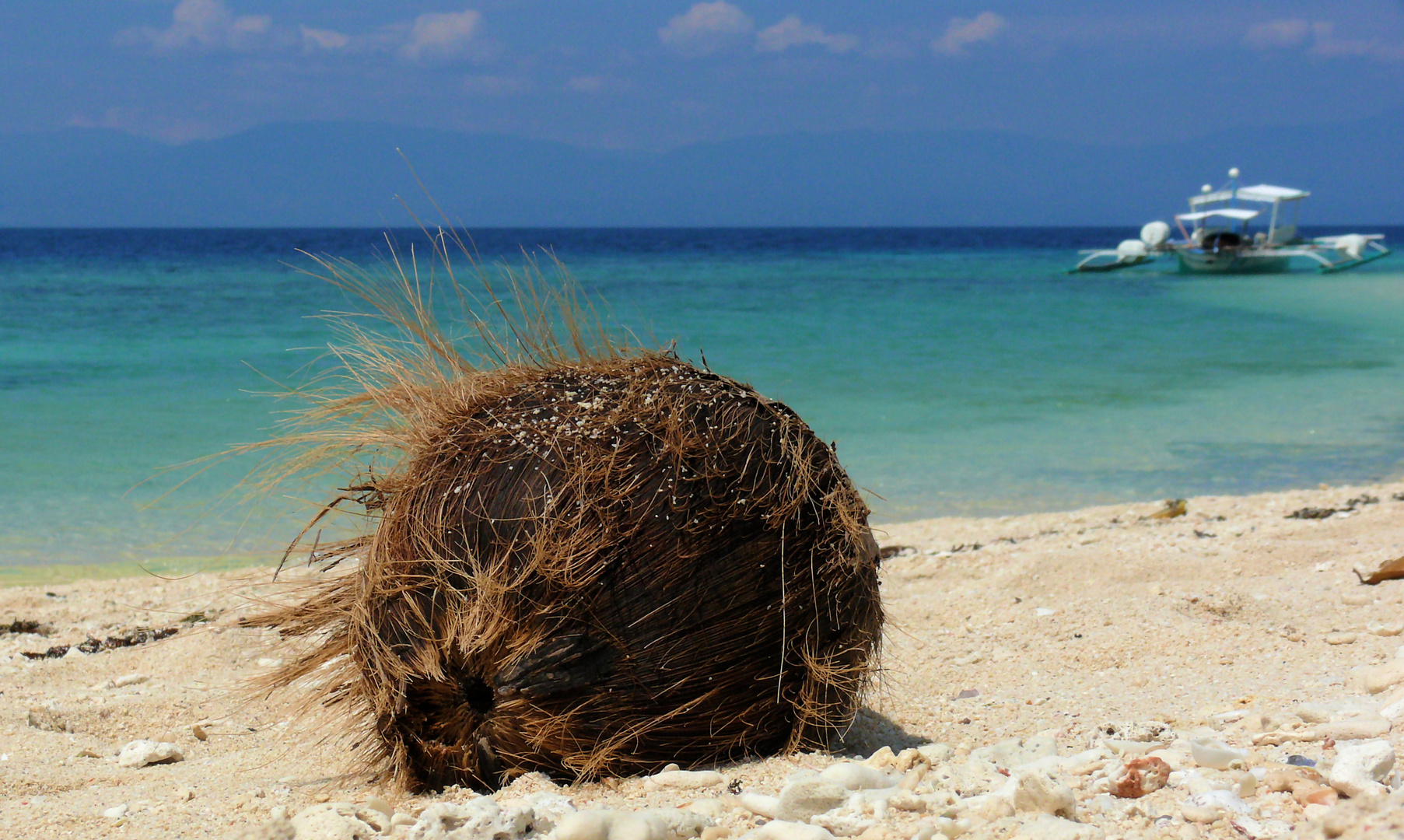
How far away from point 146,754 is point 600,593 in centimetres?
175

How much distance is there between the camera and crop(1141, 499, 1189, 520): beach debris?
22.3ft

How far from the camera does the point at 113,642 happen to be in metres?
4.80

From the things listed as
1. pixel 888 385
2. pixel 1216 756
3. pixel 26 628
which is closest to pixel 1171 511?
pixel 1216 756

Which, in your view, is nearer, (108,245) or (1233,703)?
(1233,703)

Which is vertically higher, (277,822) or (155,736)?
(277,822)

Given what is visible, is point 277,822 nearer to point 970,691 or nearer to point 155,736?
point 155,736

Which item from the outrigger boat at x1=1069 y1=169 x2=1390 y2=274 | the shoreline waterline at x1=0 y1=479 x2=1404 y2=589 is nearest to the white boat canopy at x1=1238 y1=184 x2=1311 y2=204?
the outrigger boat at x1=1069 y1=169 x2=1390 y2=274

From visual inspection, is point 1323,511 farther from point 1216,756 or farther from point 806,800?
point 806,800

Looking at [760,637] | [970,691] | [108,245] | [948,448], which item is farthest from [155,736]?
[108,245]

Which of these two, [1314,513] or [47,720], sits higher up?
[1314,513]

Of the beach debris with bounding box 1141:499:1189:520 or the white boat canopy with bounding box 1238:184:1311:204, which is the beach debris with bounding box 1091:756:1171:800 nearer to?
the beach debris with bounding box 1141:499:1189:520

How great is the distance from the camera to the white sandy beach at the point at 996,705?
2223 mm

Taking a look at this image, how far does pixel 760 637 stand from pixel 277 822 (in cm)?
120

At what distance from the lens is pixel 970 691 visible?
379 cm
